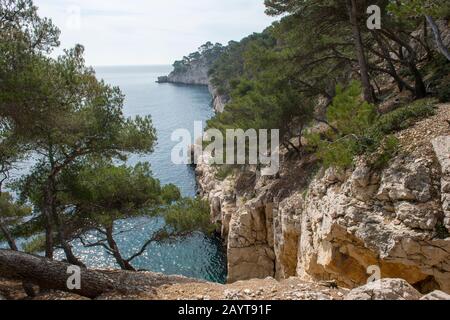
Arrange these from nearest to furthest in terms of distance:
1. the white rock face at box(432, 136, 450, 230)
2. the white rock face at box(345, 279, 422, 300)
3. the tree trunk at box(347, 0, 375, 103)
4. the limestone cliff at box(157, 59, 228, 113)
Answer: the white rock face at box(345, 279, 422, 300) → the white rock face at box(432, 136, 450, 230) → the tree trunk at box(347, 0, 375, 103) → the limestone cliff at box(157, 59, 228, 113)

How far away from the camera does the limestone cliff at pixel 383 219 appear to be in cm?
1002

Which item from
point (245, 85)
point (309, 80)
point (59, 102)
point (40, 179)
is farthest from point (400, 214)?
point (245, 85)

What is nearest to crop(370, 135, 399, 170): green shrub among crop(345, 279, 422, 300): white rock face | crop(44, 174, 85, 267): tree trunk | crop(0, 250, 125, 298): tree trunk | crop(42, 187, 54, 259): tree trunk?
crop(345, 279, 422, 300): white rock face

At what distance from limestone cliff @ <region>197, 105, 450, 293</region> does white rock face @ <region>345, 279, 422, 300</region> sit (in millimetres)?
3851

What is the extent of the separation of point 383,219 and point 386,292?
490 centimetres

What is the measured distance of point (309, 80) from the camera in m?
21.0

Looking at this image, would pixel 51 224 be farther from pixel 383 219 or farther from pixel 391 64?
pixel 391 64

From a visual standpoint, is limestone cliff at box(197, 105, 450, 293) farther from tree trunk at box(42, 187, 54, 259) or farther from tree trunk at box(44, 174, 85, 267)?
tree trunk at box(42, 187, 54, 259)

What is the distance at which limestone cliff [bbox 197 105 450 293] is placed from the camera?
32.9ft

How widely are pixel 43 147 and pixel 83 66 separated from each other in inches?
107

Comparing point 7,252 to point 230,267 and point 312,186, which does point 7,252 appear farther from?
point 230,267

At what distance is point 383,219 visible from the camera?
428 inches

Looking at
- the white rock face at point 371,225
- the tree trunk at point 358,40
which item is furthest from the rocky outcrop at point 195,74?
the white rock face at point 371,225

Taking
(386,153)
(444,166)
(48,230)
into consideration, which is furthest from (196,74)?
(444,166)
